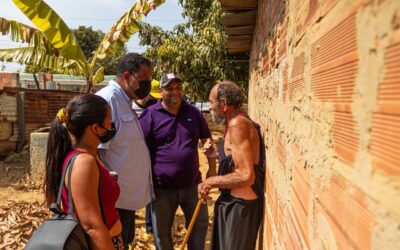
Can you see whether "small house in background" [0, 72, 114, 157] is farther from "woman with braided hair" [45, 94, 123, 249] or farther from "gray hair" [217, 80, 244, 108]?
"woman with braided hair" [45, 94, 123, 249]

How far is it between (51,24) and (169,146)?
3.54m

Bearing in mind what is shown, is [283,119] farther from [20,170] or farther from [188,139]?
[20,170]

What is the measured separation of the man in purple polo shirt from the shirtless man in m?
0.56

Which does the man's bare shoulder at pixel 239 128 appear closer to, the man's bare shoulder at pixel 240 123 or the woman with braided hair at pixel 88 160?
the man's bare shoulder at pixel 240 123

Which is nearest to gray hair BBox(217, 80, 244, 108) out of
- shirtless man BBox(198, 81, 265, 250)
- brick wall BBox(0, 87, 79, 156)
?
shirtless man BBox(198, 81, 265, 250)

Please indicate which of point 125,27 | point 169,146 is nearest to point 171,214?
point 169,146

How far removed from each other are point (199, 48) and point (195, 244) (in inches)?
288

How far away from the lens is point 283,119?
6.57 feet

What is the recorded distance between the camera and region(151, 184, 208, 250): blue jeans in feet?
11.1

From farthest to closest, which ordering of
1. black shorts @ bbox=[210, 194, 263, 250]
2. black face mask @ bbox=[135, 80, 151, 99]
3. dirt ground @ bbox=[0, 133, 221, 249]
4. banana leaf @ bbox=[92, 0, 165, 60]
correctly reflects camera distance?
1. banana leaf @ bbox=[92, 0, 165, 60]
2. dirt ground @ bbox=[0, 133, 221, 249]
3. black face mask @ bbox=[135, 80, 151, 99]
4. black shorts @ bbox=[210, 194, 263, 250]

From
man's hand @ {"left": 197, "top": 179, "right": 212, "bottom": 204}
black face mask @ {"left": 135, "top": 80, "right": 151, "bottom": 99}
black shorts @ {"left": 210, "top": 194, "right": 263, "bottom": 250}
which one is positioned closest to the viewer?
black shorts @ {"left": 210, "top": 194, "right": 263, "bottom": 250}

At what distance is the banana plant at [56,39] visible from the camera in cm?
560

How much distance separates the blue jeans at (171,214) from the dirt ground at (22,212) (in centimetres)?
122

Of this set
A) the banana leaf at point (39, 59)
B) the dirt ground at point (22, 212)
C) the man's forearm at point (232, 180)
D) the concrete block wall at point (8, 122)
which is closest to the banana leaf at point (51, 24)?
the banana leaf at point (39, 59)
